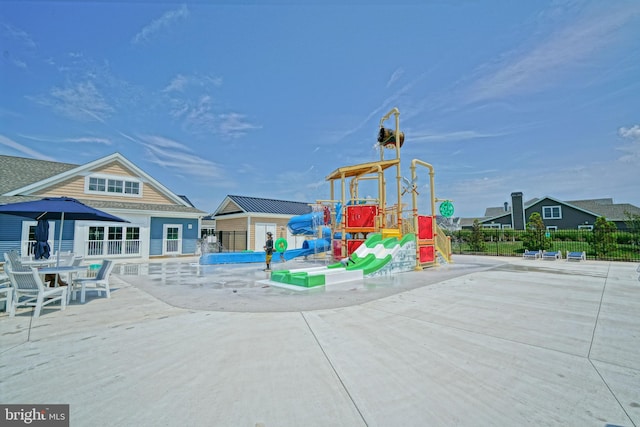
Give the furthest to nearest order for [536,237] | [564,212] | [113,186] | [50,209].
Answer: [564,212], [536,237], [113,186], [50,209]

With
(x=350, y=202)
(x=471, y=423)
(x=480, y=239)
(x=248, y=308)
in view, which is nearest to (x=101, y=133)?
(x=350, y=202)

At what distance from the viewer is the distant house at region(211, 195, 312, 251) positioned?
958 inches

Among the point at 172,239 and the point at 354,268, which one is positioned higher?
the point at 172,239

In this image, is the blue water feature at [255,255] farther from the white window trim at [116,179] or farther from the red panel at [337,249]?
the white window trim at [116,179]

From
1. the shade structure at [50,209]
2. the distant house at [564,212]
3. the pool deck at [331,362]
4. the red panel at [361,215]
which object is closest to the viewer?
the pool deck at [331,362]

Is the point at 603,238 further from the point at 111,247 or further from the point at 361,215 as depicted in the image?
the point at 111,247

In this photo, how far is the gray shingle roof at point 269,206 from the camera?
82.8 ft

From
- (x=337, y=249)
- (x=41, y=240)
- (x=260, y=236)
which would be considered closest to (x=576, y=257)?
(x=337, y=249)

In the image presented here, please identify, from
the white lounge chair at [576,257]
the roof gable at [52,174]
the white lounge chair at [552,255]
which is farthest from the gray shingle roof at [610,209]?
the roof gable at [52,174]

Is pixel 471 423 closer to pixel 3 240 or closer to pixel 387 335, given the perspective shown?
pixel 387 335

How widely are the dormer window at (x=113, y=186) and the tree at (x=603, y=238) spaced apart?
101 feet

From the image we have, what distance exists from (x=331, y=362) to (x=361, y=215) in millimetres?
11232

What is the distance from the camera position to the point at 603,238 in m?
17.8

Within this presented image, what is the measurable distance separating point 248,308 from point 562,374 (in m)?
5.18
